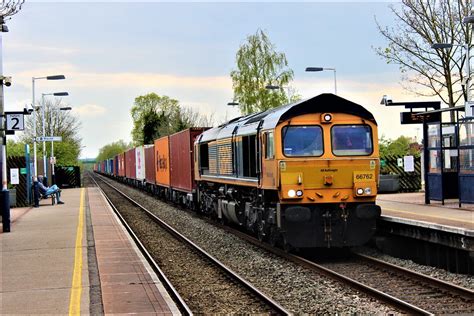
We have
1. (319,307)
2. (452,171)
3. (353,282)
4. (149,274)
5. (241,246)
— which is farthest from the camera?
(452,171)

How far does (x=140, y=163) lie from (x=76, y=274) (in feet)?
125

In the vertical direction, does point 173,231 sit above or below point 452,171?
below

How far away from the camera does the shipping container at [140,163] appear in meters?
47.1

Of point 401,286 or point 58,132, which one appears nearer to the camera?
point 401,286

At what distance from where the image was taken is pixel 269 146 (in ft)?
44.5

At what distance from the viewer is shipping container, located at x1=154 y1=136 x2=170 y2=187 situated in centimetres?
3331

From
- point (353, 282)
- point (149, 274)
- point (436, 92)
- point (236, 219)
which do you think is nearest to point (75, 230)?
point (236, 219)

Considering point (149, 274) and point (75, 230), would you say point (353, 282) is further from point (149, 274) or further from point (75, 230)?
point (75, 230)

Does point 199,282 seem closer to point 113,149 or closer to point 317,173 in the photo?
point 317,173

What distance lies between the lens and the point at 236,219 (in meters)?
17.5

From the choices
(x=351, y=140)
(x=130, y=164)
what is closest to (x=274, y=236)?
(x=351, y=140)

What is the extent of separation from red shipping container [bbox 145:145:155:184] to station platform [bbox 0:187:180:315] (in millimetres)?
20846

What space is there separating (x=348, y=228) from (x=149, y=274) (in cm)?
441

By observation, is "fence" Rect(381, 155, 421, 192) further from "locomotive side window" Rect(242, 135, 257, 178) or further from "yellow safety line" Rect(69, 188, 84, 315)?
"yellow safety line" Rect(69, 188, 84, 315)
